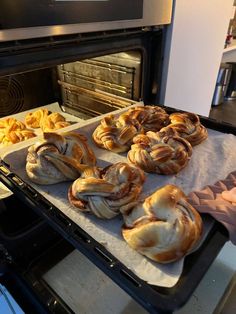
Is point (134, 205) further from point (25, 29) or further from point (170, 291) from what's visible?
point (25, 29)

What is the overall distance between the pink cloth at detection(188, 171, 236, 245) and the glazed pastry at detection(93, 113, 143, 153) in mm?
327

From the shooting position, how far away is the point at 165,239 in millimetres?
513

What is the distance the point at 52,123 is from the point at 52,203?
25.6 inches

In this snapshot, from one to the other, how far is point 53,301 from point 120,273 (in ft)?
1.40

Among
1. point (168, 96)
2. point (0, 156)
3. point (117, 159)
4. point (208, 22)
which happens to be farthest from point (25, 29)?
point (208, 22)

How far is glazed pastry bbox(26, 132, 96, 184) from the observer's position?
2.43 ft

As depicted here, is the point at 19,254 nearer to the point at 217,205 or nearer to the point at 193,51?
the point at 217,205

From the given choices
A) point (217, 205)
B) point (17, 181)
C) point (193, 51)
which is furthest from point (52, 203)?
point (193, 51)

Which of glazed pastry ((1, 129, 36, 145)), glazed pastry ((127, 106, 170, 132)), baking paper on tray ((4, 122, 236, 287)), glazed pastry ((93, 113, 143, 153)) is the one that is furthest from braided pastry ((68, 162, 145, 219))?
glazed pastry ((1, 129, 36, 145))

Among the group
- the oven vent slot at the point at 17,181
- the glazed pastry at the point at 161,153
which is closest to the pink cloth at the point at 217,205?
the glazed pastry at the point at 161,153

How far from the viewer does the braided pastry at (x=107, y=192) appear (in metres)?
0.63

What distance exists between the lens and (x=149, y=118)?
3.33 feet

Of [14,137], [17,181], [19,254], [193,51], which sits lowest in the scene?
[19,254]

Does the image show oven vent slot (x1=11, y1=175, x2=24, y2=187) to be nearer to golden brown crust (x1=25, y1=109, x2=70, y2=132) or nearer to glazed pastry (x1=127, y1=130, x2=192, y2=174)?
glazed pastry (x1=127, y1=130, x2=192, y2=174)
